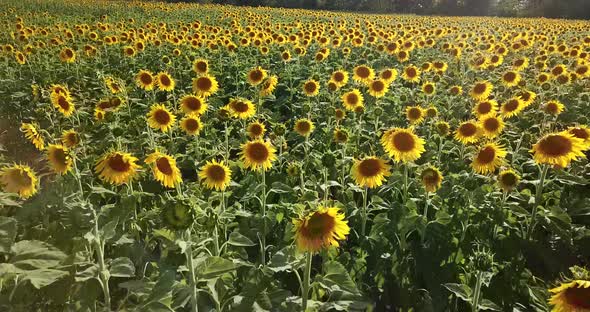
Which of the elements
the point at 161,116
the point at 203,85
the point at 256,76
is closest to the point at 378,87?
the point at 256,76

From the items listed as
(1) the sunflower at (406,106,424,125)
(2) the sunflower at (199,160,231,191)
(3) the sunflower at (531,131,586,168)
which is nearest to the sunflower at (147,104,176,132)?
(2) the sunflower at (199,160,231,191)

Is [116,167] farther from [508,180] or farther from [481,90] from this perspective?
[481,90]

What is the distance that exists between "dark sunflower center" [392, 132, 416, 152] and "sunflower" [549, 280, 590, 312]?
2.08 metres

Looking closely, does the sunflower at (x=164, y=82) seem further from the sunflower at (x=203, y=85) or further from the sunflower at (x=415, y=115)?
the sunflower at (x=415, y=115)

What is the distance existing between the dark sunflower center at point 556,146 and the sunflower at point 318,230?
2361mm

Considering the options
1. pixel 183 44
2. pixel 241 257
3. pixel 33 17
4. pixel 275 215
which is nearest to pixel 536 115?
pixel 275 215

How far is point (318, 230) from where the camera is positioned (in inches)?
99.9

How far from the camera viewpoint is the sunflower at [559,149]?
150 inches

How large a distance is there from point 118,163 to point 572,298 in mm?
2940

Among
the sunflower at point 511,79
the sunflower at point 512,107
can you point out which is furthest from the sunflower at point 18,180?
the sunflower at point 511,79

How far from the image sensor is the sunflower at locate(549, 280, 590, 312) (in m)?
2.15

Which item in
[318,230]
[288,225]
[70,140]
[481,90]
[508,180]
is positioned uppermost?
[481,90]

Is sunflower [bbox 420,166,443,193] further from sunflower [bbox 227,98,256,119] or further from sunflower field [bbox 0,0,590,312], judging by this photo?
sunflower [bbox 227,98,256,119]

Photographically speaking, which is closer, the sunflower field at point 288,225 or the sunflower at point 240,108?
the sunflower field at point 288,225
